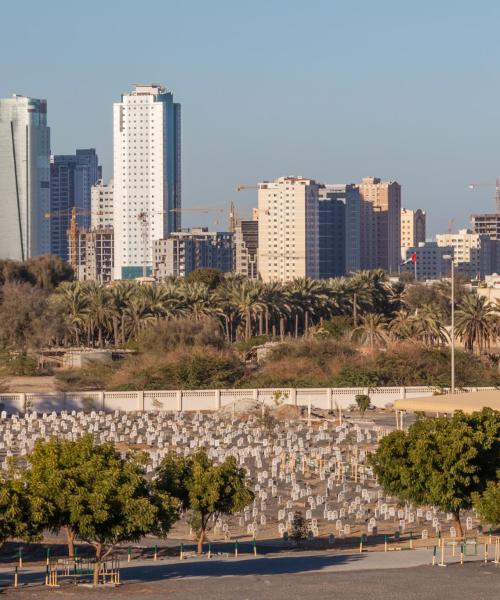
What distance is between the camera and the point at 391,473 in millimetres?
33844

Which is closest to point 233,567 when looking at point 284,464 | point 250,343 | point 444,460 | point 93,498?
point 93,498

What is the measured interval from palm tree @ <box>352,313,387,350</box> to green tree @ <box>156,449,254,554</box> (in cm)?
4180

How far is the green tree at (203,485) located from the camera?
101 feet

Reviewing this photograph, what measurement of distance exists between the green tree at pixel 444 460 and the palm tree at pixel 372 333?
38727 millimetres

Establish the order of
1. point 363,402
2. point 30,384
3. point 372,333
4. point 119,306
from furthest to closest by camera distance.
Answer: point 119,306 < point 372,333 < point 30,384 < point 363,402

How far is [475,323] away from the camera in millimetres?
77625

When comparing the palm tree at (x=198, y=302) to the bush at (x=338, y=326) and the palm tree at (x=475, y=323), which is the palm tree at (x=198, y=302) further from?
the palm tree at (x=475, y=323)

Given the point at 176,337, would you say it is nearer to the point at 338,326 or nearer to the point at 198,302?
the point at 198,302

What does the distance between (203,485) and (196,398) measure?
31007 millimetres

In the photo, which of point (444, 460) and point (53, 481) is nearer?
point (53, 481)

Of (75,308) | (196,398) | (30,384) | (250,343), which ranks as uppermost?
(75,308)

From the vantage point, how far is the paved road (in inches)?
1057

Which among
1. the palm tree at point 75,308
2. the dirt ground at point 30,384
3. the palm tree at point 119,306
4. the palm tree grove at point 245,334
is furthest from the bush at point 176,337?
the palm tree at point 75,308

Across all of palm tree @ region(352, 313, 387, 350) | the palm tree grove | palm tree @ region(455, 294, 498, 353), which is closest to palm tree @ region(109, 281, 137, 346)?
the palm tree grove
